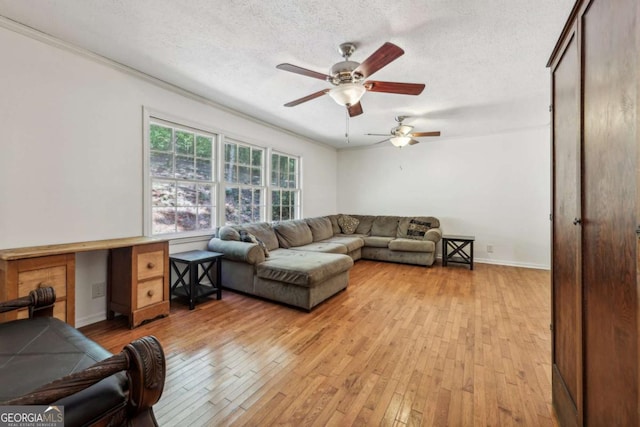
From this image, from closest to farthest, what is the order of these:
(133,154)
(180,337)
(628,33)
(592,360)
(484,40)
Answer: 1. (628,33)
2. (592,360)
3. (484,40)
4. (180,337)
5. (133,154)

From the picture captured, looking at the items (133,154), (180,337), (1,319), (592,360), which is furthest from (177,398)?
(133,154)

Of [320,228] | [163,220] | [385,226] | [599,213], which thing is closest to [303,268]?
[163,220]

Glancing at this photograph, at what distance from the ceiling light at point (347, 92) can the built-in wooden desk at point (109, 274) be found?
226 centimetres

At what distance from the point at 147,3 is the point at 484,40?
260 centimetres

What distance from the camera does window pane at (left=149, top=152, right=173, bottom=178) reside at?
3208 millimetres

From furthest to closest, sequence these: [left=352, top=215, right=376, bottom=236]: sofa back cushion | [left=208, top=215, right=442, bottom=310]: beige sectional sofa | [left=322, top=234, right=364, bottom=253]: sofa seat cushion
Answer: [left=352, top=215, right=376, bottom=236]: sofa back cushion → [left=322, top=234, right=364, bottom=253]: sofa seat cushion → [left=208, top=215, right=442, bottom=310]: beige sectional sofa

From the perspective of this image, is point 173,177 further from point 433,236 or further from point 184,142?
point 433,236

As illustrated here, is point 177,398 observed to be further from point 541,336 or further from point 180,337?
point 541,336

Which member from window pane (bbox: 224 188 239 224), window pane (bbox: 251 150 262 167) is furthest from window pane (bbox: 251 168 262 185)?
window pane (bbox: 224 188 239 224)

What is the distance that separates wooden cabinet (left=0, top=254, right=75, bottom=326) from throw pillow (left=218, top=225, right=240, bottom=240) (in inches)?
63.1

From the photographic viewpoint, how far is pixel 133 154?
2.95m

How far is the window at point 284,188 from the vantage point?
5.11 metres

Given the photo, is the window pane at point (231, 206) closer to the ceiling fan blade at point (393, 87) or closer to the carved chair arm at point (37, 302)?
the ceiling fan blade at point (393, 87)

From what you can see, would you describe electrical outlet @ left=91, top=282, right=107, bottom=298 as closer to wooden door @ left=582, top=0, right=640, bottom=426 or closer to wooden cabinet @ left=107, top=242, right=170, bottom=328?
wooden cabinet @ left=107, top=242, right=170, bottom=328
